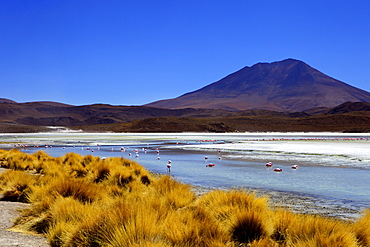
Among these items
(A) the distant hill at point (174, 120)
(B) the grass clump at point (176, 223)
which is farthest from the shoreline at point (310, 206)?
(A) the distant hill at point (174, 120)

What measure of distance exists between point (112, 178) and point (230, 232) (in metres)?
5.10

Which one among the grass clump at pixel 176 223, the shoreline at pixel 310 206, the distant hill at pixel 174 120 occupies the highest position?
the distant hill at pixel 174 120

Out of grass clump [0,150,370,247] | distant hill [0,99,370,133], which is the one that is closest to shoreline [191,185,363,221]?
grass clump [0,150,370,247]

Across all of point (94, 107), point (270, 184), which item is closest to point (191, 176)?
point (270, 184)

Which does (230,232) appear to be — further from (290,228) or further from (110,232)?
(110,232)

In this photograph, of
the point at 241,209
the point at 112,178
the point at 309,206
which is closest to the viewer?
the point at 241,209

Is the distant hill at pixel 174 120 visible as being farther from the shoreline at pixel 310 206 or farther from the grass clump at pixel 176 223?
the grass clump at pixel 176 223

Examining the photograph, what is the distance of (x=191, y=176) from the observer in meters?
12.0

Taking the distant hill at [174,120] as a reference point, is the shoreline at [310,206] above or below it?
below

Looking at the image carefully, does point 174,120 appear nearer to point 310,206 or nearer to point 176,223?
point 310,206

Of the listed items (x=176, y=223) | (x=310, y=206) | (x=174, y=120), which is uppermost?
(x=174, y=120)

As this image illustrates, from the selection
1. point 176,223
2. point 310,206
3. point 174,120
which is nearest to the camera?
point 176,223

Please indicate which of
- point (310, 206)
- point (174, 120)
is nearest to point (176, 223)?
point (310, 206)

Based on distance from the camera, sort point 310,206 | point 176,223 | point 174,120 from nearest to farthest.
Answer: point 176,223 → point 310,206 → point 174,120
